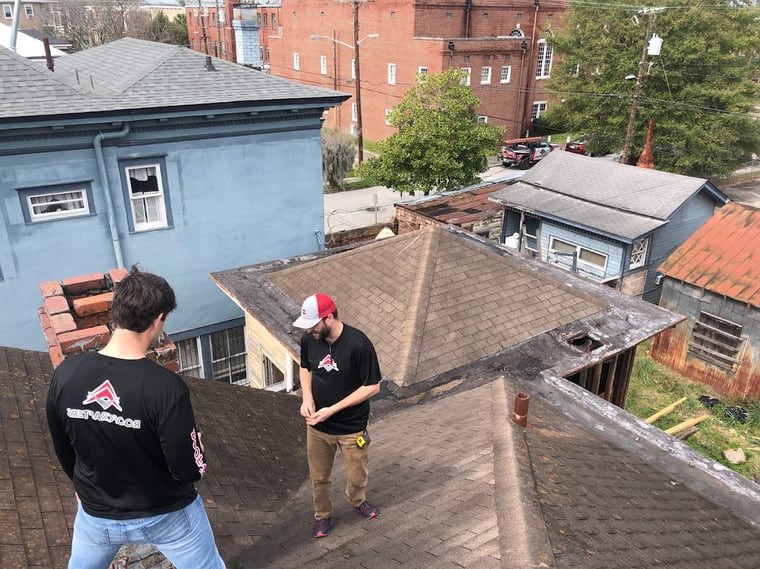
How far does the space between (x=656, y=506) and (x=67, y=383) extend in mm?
4907

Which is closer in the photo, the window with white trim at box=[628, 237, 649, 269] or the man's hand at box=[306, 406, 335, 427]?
the man's hand at box=[306, 406, 335, 427]

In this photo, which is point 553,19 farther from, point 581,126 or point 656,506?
point 656,506

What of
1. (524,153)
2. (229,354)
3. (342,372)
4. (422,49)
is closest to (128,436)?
(342,372)

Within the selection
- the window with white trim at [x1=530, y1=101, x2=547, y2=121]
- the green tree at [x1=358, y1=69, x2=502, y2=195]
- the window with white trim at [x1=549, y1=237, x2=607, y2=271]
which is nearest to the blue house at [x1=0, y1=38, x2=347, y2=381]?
the window with white trim at [x1=549, y1=237, x2=607, y2=271]

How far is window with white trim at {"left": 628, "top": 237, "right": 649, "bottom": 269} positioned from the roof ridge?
448 inches

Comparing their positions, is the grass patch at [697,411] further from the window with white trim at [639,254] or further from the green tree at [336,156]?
the green tree at [336,156]

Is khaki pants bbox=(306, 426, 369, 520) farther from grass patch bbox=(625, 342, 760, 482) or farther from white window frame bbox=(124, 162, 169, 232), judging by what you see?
grass patch bbox=(625, 342, 760, 482)

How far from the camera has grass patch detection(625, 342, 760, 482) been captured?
518 inches

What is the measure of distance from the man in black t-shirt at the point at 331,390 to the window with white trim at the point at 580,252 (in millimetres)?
16810

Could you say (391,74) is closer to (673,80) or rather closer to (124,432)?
(673,80)

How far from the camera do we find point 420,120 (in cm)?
2359

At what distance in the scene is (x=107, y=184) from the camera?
11734 millimetres

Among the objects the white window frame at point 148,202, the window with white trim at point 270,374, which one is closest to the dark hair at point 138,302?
the window with white trim at point 270,374

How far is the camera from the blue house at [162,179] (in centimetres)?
1112
